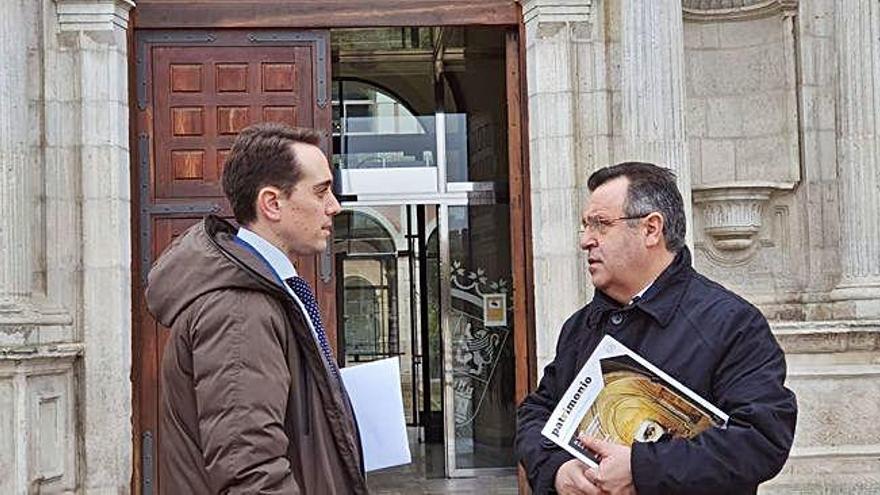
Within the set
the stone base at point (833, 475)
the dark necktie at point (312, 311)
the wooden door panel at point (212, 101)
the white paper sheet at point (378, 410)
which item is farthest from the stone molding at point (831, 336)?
the dark necktie at point (312, 311)

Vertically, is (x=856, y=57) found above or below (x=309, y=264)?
above

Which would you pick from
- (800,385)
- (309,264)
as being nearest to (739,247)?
(800,385)

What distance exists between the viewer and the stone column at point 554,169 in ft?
26.6

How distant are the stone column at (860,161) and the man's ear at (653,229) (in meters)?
5.31

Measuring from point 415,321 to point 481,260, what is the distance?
228 inches

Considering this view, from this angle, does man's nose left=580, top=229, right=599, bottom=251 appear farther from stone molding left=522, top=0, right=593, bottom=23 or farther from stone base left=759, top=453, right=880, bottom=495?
stone molding left=522, top=0, right=593, bottom=23

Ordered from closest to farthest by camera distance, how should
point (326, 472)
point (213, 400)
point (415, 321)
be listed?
point (213, 400) < point (326, 472) < point (415, 321)

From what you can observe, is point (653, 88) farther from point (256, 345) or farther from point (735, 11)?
point (256, 345)

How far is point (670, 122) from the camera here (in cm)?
795

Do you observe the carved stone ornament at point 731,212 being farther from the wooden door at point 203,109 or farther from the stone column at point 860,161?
the wooden door at point 203,109

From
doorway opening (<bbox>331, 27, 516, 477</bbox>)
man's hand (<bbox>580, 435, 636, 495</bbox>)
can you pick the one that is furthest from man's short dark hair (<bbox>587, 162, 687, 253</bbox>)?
doorway opening (<bbox>331, 27, 516, 477</bbox>)

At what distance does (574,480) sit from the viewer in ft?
9.75

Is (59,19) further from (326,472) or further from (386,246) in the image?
(386,246)

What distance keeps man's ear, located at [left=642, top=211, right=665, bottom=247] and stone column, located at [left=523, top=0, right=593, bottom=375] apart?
4.94 metres
